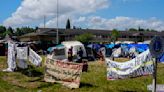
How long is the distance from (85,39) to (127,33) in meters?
32.2

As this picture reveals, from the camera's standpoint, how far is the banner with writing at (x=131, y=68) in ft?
57.2

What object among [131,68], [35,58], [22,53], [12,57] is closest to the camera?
[131,68]

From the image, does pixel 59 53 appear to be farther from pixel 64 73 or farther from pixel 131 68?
pixel 64 73

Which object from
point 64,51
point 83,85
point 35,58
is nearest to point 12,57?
point 35,58

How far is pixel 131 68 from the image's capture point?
1809cm

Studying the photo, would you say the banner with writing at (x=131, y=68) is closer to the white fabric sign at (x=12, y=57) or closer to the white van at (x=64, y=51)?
the white fabric sign at (x=12, y=57)

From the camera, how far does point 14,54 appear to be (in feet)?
78.7

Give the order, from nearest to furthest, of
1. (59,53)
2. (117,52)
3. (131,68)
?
(131,68) < (59,53) < (117,52)

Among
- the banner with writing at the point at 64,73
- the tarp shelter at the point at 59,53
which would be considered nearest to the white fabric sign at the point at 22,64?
the banner with writing at the point at 64,73

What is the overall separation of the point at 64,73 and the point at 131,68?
337 cm

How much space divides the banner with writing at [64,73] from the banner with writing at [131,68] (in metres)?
2.18

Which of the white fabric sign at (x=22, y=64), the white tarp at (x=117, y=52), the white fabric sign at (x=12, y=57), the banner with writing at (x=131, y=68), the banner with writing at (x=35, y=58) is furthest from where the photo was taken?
the white tarp at (x=117, y=52)

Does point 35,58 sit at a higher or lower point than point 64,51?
higher

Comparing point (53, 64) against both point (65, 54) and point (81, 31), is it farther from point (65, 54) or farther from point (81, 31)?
point (81, 31)
